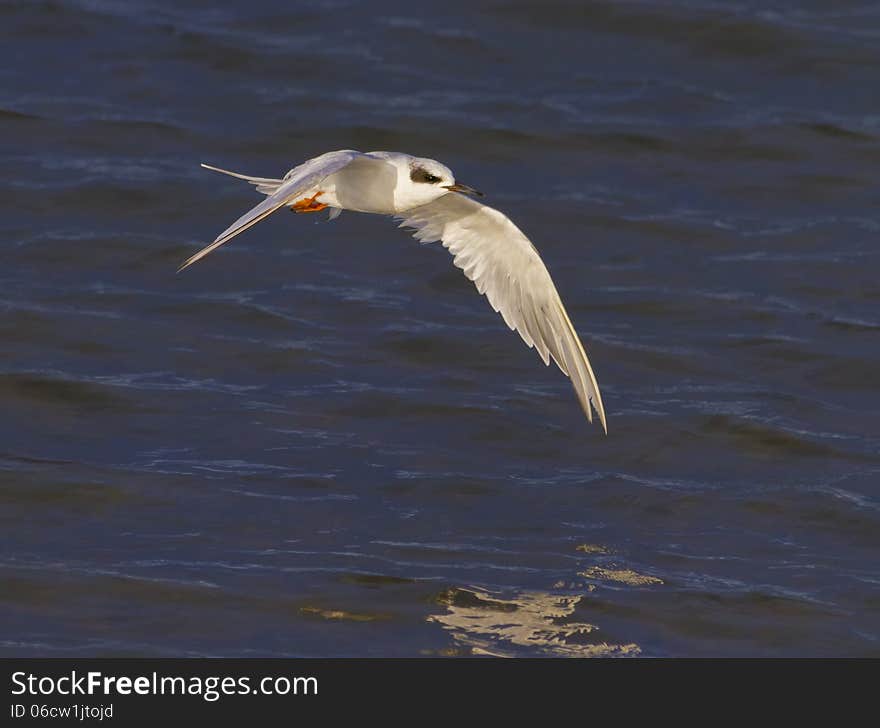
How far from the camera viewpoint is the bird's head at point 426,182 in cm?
859

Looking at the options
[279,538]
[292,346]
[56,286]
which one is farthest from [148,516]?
[56,286]

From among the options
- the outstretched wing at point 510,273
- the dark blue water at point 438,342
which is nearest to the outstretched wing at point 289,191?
the outstretched wing at point 510,273

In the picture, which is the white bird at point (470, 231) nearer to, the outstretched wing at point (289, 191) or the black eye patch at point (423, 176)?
the black eye patch at point (423, 176)

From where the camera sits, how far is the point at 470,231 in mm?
9289

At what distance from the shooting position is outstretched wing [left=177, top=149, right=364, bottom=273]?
680cm

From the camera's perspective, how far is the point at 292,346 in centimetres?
1087

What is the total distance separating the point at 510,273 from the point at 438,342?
72.9 inches

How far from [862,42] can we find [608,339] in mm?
5717

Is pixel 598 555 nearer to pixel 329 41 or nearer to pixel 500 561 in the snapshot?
pixel 500 561

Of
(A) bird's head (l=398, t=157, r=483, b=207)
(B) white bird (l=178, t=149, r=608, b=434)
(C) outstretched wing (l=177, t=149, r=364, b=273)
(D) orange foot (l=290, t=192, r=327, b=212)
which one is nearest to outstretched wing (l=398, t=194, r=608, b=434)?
(B) white bird (l=178, t=149, r=608, b=434)
